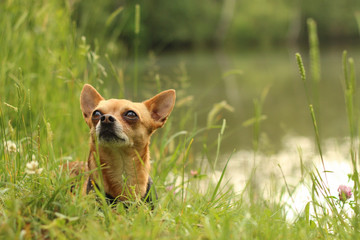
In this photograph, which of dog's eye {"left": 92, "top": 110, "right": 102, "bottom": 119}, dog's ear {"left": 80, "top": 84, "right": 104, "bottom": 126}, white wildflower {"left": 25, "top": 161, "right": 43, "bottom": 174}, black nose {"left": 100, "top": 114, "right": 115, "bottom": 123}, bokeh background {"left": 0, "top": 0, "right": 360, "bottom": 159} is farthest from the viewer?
bokeh background {"left": 0, "top": 0, "right": 360, "bottom": 159}

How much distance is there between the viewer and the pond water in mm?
4680

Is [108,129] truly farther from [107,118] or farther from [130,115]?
[130,115]

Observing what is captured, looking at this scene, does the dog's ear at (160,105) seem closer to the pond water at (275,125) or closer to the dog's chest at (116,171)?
the dog's chest at (116,171)

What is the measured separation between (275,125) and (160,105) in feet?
20.2

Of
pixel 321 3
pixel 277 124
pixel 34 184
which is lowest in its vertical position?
pixel 277 124

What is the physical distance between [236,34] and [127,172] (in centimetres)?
4031

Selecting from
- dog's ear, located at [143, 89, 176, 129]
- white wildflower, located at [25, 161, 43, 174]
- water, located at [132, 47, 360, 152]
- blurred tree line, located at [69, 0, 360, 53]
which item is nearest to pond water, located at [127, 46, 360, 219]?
water, located at [132, 47, 360, 152]

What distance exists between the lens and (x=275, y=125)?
345 inches

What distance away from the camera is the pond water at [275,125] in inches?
184

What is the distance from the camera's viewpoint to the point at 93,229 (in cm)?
184

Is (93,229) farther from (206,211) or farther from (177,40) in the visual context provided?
(177,40)

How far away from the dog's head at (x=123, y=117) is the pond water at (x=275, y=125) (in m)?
0.77

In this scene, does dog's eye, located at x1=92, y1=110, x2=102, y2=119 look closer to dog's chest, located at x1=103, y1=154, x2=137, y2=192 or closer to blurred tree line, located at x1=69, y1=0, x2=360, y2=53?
dog's chest, located at x1=103, y1=154, x2=137, y2=192

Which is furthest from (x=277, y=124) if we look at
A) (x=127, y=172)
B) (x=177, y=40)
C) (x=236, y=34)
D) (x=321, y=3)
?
(x=321, y=3)
